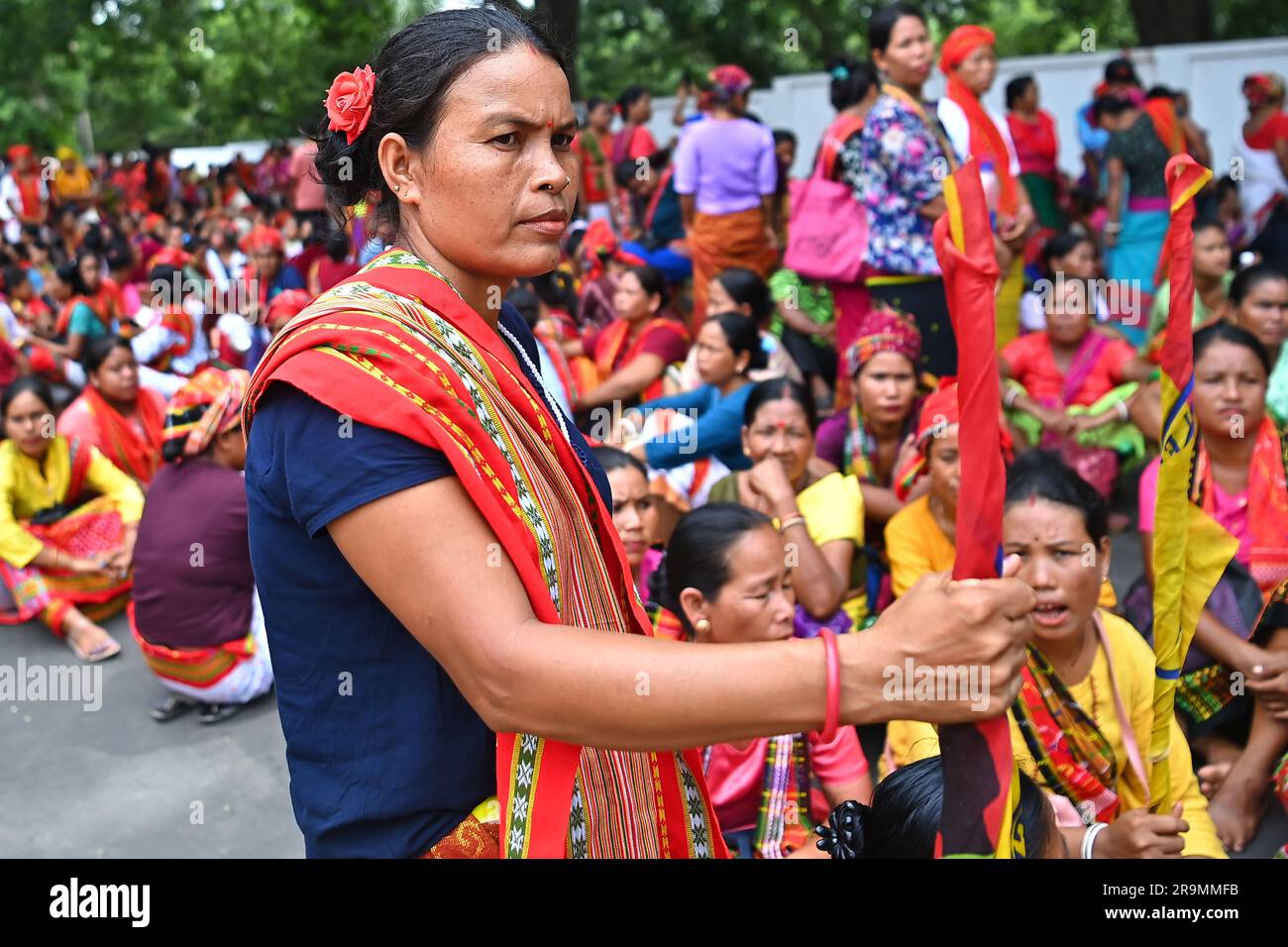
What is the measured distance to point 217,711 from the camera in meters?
4.53

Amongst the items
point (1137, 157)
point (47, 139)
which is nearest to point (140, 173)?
point (47, 139)

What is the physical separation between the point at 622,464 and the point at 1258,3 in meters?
14.0

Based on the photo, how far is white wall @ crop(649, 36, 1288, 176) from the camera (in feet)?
35.1

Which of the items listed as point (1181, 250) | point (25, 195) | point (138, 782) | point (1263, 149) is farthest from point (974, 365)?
point (25, 195)

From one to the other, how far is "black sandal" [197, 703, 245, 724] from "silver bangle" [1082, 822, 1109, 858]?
3.18 metres

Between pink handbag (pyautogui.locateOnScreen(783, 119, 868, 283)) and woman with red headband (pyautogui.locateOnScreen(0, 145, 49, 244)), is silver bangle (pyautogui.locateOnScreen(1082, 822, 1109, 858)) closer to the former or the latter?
pink handbag (pyautogui.locateOnScreen(783, 119, 868, 283))

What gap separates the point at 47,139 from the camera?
24406 mm

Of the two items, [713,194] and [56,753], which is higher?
[713,194]

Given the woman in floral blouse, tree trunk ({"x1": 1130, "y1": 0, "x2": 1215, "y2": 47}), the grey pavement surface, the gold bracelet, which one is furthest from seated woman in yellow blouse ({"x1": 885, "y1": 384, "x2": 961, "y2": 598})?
tree trunk ({"x1": 1130, "y1": 0, "x2": 1215, "y2": 47})

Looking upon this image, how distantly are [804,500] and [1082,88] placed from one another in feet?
29.1

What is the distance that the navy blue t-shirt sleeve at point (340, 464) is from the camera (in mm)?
1193

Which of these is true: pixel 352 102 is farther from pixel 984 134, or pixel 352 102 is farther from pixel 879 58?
pixel 984 134

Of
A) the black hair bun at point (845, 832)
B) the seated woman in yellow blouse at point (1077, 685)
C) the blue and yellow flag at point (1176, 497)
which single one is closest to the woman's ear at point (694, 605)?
the seated woman in yellow blouse at point (1077, 685)
